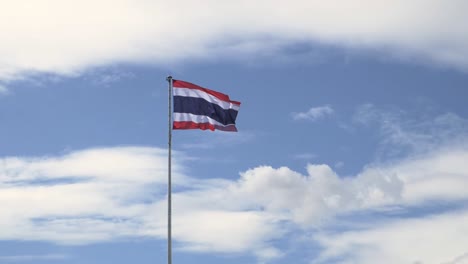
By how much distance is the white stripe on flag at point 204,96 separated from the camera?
56.7 m

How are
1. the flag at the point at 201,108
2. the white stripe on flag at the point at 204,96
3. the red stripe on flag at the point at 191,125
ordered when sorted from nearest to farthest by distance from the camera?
the red stripe on flag at the point at 191,125, the flag at the point at 201,108, the white stripe on flag at the point at 204,96

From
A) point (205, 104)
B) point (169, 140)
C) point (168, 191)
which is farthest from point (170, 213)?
point (205, 104)

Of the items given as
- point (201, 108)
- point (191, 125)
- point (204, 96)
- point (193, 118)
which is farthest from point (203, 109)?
point (191, 125)

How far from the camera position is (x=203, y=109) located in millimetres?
57656

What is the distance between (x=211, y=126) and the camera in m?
57.9

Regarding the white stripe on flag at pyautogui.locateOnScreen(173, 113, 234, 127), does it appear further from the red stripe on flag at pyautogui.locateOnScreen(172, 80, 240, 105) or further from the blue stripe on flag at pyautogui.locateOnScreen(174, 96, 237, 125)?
the red stripe on flag at pyautogui.locateOnScreen(172, 80, 240, 105)

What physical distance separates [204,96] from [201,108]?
35.3 inches

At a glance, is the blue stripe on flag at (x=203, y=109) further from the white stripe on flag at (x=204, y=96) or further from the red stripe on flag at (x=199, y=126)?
the red stripe on flag at (x=199, y=126)

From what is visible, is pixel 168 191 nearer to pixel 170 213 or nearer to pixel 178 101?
pixel 170 213

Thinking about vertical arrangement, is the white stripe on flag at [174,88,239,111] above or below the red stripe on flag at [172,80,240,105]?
below

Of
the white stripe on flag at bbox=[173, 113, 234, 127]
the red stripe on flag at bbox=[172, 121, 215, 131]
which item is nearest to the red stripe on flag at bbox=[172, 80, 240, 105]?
the white stripe on flag at bbox=[173, 113, 234, 127]

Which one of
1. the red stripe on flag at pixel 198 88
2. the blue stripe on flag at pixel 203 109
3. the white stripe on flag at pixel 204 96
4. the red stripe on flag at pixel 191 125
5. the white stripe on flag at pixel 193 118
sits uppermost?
the red stripe on flag at pixel 198 88

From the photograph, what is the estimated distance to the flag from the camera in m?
56.4

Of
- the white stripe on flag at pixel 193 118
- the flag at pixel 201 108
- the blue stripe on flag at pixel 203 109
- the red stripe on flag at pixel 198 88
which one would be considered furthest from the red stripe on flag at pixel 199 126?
the red stripe on flag at pixel 198 88
